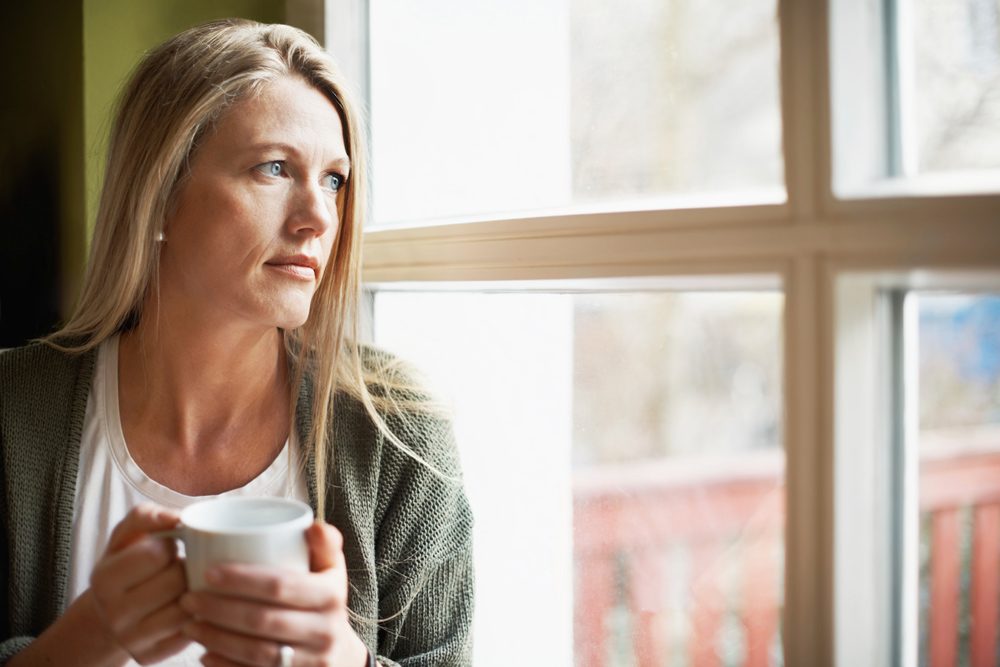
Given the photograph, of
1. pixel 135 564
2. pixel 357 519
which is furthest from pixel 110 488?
pixel 135 564

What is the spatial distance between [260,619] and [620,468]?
0.62 m

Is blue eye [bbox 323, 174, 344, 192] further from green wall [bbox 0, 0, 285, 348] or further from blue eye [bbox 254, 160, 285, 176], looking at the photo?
green wall [bbox 0, 0, 285, 348]

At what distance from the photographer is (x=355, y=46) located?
1.63 meters

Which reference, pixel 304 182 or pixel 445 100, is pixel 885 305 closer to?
pixel 304 182

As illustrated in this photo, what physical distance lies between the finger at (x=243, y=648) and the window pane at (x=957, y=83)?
32.4 inches

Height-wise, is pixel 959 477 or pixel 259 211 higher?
pixel 259 211

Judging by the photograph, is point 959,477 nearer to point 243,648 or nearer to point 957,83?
point 957,83

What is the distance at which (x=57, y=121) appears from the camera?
1.87 m

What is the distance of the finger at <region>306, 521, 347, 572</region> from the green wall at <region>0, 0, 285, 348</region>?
130 centimetres

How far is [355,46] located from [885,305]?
126 cm

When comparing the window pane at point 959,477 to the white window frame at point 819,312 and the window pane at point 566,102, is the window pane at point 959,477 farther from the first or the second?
the window pane at point 566,102

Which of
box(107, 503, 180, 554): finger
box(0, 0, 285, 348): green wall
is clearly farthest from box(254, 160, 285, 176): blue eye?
box(0, 0, 285, 348): green wall

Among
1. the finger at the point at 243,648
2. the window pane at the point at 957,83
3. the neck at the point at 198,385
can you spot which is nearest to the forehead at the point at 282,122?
the neck at the point at 198,385

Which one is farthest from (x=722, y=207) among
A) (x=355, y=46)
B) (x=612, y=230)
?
(x=355, y=46)
